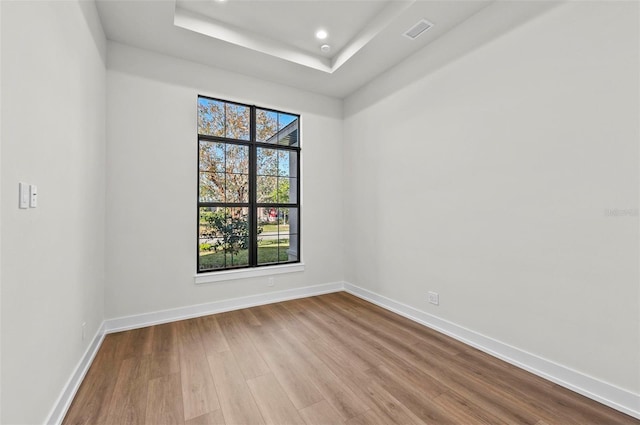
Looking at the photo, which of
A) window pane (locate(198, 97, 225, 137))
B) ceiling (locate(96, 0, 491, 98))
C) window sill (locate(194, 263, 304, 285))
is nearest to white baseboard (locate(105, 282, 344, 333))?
window sill (locate(194, 263, 304, 285))

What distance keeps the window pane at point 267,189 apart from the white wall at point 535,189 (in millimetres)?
1703

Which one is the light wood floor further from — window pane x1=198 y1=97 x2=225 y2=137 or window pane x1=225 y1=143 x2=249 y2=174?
window pane x1=198 y1=97 x2=225 y2=137

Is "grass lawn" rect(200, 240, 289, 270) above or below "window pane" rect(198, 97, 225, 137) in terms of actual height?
below

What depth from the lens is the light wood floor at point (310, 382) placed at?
1.69m

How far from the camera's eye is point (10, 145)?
1179 millimetres

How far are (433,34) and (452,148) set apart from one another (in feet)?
3.85

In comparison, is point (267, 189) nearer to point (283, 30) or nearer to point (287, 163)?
point (287, 163)

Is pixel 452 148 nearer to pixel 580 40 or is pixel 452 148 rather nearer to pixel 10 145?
pixel 580 40

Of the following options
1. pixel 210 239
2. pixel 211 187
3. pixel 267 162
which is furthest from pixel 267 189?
pixel 210 239

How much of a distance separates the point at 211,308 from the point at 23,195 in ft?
8.02

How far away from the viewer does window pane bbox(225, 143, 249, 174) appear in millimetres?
3645

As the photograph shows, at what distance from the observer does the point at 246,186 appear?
3.75 m

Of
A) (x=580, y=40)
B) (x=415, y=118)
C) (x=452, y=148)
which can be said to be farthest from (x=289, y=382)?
(x=580, y=40)

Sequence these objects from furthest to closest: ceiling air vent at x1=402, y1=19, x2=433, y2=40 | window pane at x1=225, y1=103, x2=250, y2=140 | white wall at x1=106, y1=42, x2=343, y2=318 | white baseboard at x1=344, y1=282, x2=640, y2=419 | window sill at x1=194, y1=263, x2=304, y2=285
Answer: window pane at x1=225, y1=103, x2=250, y2=140, window sill at x1=194, y1=263, x2=304, y2=285, white wall at x1=106, y1=42, x2=343, y2=318, ceiling air vent at x1=402, y1=19, x2=433, y2=40, white baseboard at x1=344, y1=282, x2=640, y2=419
